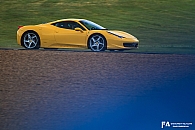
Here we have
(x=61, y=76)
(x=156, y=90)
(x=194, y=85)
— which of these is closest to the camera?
(x=156, y=90)

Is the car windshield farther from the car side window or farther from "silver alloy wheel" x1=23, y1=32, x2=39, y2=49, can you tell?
"silver alloy wheel" x1=23, y1=32, x2=39, y2=49

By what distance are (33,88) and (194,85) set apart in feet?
6.21

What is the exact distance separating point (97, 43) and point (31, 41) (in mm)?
1059

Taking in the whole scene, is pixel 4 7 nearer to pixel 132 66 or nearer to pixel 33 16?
pixel 33 16

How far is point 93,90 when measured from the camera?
657 cm

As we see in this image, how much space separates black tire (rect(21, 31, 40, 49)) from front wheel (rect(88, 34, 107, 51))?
844mm

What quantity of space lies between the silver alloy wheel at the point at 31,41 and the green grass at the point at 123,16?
0.59 ft

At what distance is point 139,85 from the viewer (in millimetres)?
6949

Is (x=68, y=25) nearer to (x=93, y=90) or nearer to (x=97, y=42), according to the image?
(x=97, y=42)

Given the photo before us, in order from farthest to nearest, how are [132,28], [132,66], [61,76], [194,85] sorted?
[132,28]
[132,66]
[61,76]
[194,85]

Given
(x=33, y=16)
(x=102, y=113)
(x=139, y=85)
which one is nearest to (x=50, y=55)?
(x=33, y=16)

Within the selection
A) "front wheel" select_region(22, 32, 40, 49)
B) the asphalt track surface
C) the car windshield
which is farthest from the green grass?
the asphalt track surface

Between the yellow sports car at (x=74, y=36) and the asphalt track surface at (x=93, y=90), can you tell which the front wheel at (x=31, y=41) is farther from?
the asphalt track surface at (x=93, y=90)

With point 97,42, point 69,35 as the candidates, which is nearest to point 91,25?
point 97,42
